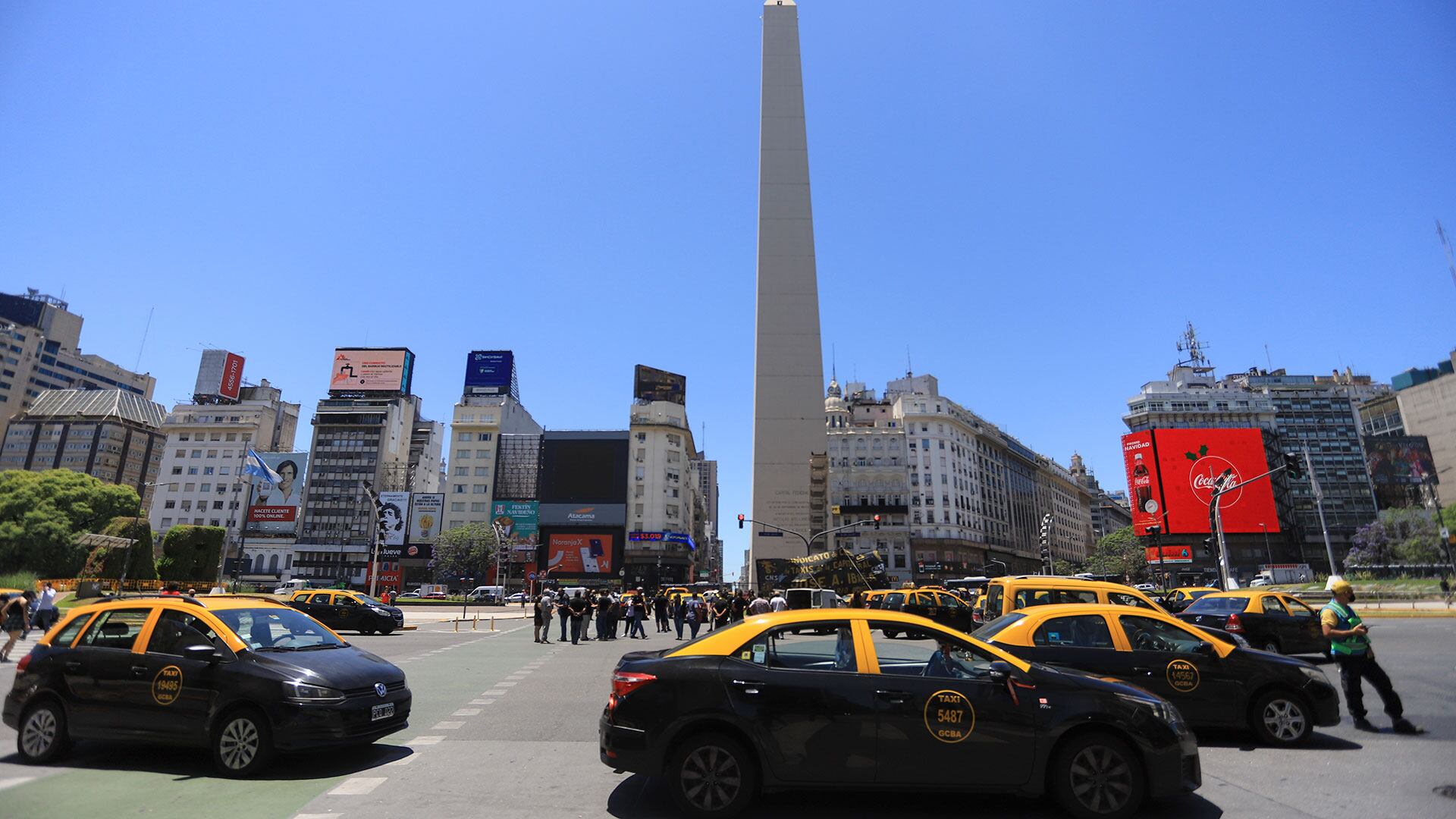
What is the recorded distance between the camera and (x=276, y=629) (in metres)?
A: 7.14

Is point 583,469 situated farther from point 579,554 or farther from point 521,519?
point 579,554

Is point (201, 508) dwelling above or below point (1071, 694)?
above

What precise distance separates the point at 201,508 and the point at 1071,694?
127m

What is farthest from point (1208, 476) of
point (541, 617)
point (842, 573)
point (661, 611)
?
point (541, 617)

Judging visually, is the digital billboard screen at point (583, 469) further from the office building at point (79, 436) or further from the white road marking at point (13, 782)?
the white road marking at point (13, 782)

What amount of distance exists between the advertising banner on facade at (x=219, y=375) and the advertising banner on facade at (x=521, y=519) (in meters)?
54.6

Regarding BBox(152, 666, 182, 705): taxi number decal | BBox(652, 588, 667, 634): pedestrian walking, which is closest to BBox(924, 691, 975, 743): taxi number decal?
BBox(152, 666, 182, 705): taxi number decal

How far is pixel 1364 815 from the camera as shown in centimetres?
513

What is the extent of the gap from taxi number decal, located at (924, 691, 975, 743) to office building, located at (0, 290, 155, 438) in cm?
15046

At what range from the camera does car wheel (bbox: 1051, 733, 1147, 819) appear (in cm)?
503

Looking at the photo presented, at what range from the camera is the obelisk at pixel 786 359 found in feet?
164

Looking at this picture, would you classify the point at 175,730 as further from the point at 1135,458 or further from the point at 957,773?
the point at 1135,458

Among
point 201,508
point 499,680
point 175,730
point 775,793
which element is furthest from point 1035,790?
point 201,508

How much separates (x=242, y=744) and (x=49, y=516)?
63.1m
